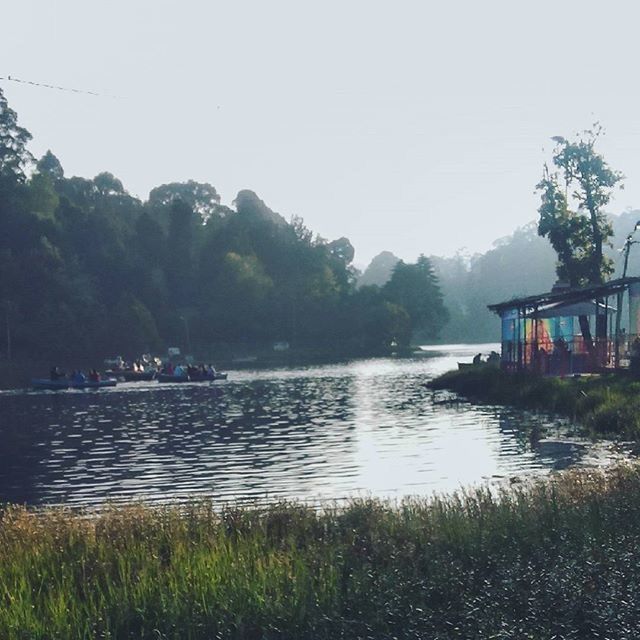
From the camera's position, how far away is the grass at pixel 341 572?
11.3 meters

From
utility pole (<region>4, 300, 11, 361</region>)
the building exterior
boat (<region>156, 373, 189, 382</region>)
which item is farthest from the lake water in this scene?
utility pole (<region>4, 300, 11, 361</region>)

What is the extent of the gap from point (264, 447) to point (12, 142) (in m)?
114

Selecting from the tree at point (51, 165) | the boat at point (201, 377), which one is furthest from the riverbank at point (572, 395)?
the tree at point (51, 165)

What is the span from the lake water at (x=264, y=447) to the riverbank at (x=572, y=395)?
4.71 feet

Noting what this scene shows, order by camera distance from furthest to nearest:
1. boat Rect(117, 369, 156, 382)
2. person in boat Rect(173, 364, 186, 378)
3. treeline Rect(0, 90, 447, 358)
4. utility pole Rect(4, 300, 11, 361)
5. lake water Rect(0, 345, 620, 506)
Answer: treeline Rect(0, 90, 447, 358) → utility pole Rect(4, 300, 11, 361) → boat Rect(117, 369, 156, 382) → person in boat Rect(173, 364, 186, 378) → lake water Rect(0, 345, 620, 506)

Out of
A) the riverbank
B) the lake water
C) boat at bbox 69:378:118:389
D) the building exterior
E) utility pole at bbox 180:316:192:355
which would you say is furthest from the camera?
utility pole at bbox 180:316:192:355

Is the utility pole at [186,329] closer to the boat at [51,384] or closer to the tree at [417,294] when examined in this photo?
the tree at [417,294]

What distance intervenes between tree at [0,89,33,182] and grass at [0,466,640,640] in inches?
5078

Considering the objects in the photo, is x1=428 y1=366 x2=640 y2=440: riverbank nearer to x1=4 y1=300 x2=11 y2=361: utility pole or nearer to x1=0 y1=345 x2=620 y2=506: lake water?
x1=0 y1=345 x2=620 y2=506: lake water

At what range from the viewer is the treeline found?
12312 cm

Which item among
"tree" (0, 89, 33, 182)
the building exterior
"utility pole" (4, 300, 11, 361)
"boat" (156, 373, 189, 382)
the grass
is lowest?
the grass

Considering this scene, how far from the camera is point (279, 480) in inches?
1209

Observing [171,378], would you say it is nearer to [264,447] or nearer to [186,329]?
[264,447]

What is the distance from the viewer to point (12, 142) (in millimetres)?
144000
